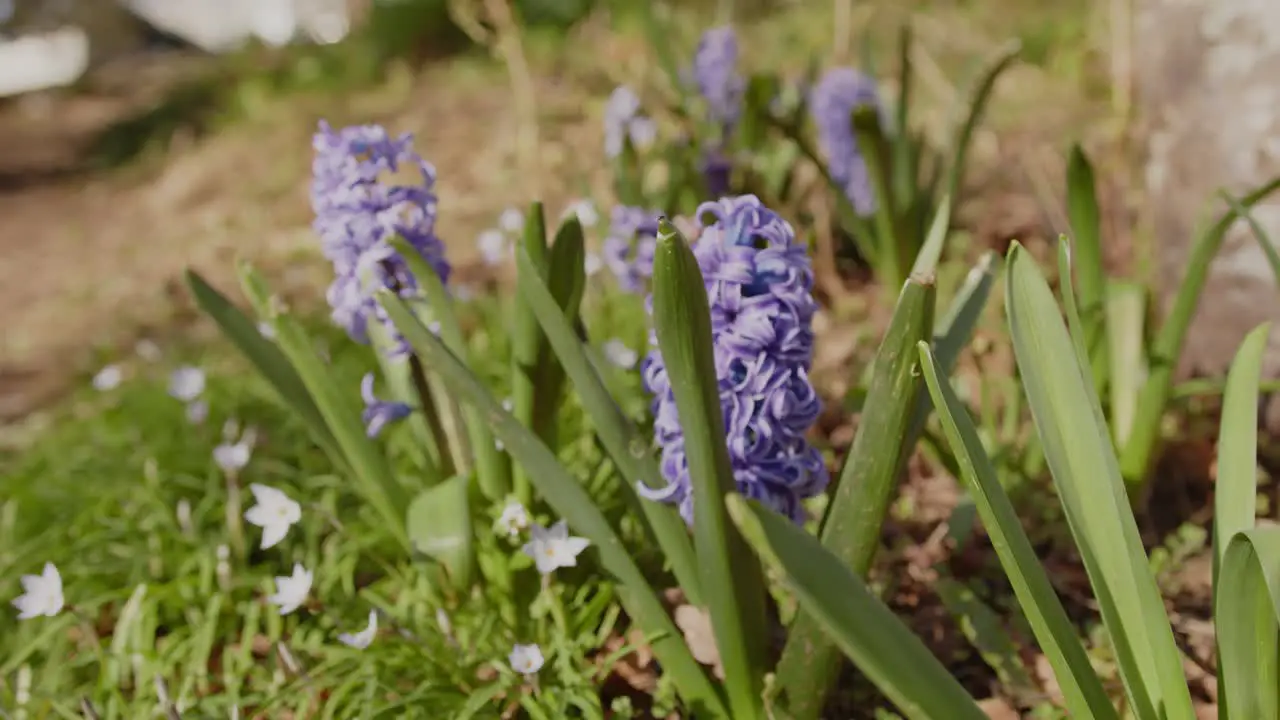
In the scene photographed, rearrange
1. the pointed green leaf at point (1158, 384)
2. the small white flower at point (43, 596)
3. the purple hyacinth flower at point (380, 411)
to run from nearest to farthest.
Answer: the small white flower at point (43, 596) < the purple hyacinth flower at point (380, 411) < the pointed green leaf at point (1158, 384)

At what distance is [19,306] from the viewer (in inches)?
195

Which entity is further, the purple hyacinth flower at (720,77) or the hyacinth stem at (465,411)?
the purple hyacinth flower at (720,77)

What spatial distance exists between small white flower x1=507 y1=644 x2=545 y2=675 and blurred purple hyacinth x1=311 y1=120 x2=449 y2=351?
544mm

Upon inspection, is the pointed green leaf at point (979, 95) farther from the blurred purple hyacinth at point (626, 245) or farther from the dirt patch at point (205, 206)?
the dirt patch at point (205, 206)

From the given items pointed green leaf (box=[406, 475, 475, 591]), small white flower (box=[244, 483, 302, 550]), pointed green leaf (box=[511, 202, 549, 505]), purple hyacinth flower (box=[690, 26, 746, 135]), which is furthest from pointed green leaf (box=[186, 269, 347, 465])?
purple hyacinth flower (box=[690, 26, 746, 135])

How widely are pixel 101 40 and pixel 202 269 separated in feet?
41.2

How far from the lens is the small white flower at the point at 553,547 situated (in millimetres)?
1562

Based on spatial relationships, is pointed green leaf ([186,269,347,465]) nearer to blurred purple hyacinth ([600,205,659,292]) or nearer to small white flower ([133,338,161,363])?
blurred purple hyacinth ([600,205,659,292])

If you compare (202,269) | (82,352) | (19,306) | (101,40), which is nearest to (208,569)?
(82,352)

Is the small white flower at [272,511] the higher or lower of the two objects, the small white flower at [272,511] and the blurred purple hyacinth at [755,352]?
the lower

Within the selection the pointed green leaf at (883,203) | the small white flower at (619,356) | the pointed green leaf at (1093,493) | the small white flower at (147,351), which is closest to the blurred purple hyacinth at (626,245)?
the small white flower at (619,356)

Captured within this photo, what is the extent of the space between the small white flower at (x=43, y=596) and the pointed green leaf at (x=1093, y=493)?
1.55 m

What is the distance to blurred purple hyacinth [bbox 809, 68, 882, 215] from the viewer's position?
2865 mm

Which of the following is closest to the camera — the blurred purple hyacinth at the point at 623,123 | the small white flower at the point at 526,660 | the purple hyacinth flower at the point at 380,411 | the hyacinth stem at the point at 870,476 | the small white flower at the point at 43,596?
the hyacinth stem at the point at 870,476
